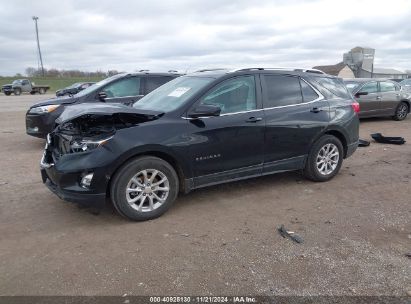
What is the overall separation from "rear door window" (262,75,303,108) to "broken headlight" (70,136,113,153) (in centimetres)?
229

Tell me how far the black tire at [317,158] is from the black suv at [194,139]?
0.02 meters

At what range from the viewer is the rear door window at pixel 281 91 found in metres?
5.55

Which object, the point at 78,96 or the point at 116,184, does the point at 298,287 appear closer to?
the point at 116,184

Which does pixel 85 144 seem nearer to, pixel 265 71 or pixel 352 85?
pixel 265 71

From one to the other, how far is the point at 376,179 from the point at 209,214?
306 cm

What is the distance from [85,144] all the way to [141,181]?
0.74 meters

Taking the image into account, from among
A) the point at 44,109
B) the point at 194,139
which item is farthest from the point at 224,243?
the point at 44,109

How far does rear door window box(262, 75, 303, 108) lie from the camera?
5.55 m

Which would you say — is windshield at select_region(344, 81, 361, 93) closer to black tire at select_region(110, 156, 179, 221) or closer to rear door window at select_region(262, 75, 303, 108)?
rear door window at select_region(262, 75, 303, 108)

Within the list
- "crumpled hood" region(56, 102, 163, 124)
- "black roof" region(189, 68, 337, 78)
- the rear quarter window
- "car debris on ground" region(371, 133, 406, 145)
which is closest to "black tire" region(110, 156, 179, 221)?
"crumpled hood" region(56, 102, 163, 124)

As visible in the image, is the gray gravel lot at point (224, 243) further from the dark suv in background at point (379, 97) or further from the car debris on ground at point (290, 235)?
the dark suv in background at point (379, 97)

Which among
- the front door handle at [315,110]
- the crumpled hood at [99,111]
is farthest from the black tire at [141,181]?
the front door handle at [315,110]

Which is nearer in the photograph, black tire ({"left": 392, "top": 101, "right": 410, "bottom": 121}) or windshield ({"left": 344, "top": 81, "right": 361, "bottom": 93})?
windshield ({"left": 344, "top": 81, "right": 361, "bottom": 93})

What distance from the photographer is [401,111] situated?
14008mm
